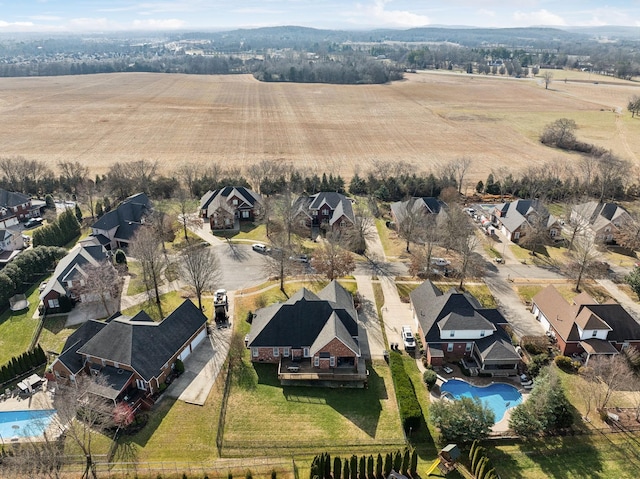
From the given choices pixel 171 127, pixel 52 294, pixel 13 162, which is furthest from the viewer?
pixel 171 127

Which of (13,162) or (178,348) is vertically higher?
(13,162)

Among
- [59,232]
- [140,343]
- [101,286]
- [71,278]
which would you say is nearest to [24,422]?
[140,343]

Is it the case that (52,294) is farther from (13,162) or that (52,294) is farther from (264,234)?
(13,162)

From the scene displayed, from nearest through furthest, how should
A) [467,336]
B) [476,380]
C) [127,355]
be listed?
1. [127,355]
2. [476,380]
3. [467,336]

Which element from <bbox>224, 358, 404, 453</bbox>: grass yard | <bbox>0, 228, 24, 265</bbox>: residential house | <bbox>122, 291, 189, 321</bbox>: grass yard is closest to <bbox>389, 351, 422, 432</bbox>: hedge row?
<bbox>224, 358, 404, 453</bbox>: grass yard

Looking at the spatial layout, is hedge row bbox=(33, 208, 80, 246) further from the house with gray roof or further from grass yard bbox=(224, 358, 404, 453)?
grass yard bbox=(224, 358, 404, 453)

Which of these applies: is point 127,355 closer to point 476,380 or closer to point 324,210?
point 476,380

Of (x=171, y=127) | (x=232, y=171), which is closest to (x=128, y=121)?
(x=171, y=127)
